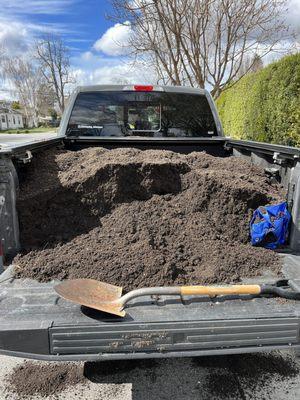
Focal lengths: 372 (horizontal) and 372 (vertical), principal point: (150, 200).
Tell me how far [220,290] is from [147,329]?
45 centimetres

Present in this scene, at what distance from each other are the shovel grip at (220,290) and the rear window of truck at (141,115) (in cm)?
302

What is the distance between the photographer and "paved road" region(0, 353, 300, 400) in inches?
105

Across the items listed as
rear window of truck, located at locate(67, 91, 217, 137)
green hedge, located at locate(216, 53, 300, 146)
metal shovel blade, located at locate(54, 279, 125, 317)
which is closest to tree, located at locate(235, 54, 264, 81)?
green hedge, located at locate(216, 53, 300, 146)

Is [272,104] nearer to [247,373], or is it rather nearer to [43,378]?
[247,373]

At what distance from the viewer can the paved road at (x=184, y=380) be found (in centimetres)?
268

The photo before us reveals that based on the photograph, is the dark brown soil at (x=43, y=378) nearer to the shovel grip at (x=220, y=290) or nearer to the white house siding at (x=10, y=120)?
the shovel grip at (x=220, y=290)

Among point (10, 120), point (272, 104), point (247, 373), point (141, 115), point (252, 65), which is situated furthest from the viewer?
point (10, 120)

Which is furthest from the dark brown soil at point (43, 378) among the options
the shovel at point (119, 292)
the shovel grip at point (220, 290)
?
the shovel grip at point (220, 290)

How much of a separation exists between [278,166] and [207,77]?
494 inches

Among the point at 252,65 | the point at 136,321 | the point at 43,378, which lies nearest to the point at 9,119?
the point at 252,65

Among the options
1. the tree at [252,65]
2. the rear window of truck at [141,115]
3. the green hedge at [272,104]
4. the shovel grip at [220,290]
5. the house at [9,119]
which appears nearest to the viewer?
the shovel grip at [220,290]

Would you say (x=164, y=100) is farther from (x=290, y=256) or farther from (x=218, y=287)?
(x=218, y=287)

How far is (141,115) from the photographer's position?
188 inches

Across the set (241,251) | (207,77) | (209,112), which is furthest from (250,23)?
(241,251)
